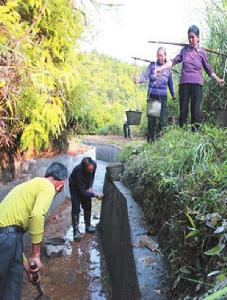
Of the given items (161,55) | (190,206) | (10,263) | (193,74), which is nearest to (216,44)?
(161,55)

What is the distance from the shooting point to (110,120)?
32594 millimetres

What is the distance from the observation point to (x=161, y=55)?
768 centimetres

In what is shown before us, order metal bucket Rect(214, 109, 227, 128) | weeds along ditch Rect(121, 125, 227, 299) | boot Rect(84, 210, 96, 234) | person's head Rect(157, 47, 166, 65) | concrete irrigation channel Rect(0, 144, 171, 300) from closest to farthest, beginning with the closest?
weeds along ditch Rect(121, 125, 227, 299) → concrete irrigation channel Rect(0, 144, 171, 300) → metal bucket Rect(214, 109, 227, 128) → person's head Rect(157, 47, 166, 65) → boot Rect(84, 210, 96, 234)

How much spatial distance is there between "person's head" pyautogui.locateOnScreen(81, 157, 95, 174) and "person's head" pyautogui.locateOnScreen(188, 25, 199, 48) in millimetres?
2818

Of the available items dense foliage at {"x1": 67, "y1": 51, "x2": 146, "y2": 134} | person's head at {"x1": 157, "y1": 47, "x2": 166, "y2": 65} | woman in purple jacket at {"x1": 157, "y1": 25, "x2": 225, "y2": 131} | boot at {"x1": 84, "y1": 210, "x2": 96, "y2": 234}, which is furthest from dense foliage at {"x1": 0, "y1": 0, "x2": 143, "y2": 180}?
woman in purple jacket at {"x1": 157, "y1": 25, "x2": 225, "y2": 131}

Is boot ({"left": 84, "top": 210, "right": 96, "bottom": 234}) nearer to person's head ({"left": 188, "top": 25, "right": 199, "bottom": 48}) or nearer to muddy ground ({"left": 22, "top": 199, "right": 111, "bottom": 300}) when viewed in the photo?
muddy ground ({"left": 22, "top": 199, "right": 111, "bottom": 300})

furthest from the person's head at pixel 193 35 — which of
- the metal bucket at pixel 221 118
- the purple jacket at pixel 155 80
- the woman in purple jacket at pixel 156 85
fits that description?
the metal bucket at pixel 221 118

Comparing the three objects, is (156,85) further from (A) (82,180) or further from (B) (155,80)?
(A) (82,180)

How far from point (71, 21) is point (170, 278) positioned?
21.4ft

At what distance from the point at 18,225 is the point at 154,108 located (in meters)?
4.21

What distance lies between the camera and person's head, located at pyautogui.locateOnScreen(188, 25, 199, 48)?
6707 mm

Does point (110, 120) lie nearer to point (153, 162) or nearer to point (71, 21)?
point (71, 21)

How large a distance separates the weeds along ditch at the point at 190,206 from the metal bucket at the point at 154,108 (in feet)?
4.46

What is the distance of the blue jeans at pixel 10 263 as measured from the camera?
404 centimetres
